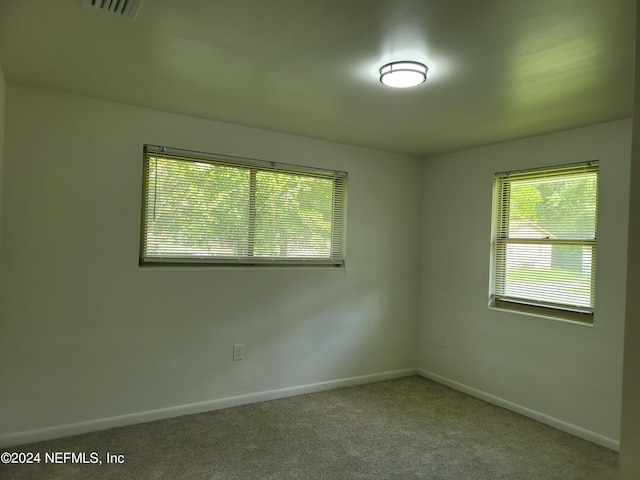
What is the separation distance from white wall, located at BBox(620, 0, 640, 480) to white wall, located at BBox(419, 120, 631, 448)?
79.7 inches

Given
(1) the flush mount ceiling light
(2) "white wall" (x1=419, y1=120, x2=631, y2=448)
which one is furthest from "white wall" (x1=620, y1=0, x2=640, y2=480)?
(2) "white wall" (x1=419, y1=120, x2=631, y2=448)

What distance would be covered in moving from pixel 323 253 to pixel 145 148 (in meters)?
1.76

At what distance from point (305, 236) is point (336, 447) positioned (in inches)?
69.8

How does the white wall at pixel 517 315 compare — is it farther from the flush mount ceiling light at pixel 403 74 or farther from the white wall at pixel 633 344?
the white wall at pixel 633 344

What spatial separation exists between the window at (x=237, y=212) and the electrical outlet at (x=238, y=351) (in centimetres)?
68

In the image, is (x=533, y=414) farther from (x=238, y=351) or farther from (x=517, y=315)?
(x=238, y=351)

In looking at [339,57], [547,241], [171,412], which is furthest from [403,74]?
[171,412]

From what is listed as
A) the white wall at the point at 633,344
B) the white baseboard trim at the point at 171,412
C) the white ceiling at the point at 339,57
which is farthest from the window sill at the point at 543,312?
the white wall at the point at 633,344

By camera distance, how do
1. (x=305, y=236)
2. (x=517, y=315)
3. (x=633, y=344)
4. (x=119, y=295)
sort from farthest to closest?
(x=305, y=236) < (x=517, y=315) < (x=119, y=295) < (x=633, y=344)

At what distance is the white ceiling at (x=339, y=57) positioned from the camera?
5.72ft

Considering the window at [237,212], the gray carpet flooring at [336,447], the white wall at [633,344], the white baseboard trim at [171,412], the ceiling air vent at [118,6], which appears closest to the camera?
the white wall at [633,344]

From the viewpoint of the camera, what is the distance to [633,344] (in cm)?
126

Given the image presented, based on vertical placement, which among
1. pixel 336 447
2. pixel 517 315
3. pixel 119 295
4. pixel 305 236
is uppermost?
pixel 305 236

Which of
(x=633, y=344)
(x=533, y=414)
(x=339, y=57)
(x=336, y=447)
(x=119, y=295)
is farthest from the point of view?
(x=533, y=414)
